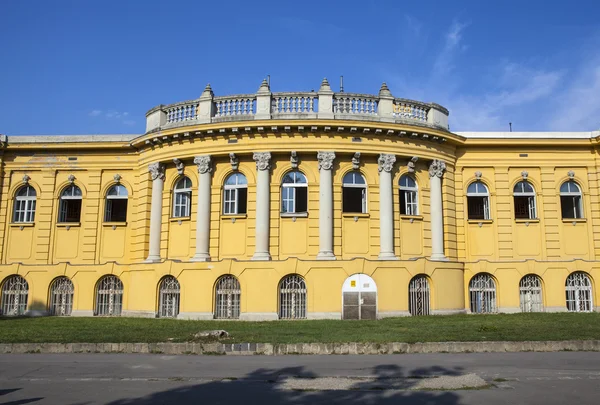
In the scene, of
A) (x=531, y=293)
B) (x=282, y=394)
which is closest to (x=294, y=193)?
(x=531, y=293)

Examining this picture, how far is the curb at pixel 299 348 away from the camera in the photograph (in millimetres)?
12836

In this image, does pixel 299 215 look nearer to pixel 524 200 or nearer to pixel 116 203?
pixel 116 203

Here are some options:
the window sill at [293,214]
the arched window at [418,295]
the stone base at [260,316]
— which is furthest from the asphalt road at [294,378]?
the window sill at [293,214]

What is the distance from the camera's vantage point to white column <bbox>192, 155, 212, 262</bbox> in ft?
76.6

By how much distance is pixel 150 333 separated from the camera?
15.9m

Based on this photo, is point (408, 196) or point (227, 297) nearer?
point (227, 297)

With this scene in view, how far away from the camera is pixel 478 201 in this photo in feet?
86.9

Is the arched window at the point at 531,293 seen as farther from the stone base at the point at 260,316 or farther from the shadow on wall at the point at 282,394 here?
the shadow on wall at the point at 282,394

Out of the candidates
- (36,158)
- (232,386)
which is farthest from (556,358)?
(36,158)

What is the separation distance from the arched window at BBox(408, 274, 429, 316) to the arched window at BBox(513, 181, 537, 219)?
6.92 m

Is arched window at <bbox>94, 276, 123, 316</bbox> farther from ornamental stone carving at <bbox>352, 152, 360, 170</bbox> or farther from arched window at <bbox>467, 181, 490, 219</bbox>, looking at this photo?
arched window at <bbox>467, 181, 490, 219</bbox>

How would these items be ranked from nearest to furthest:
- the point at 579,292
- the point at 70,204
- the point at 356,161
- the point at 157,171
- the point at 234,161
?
the point at 356,161, the point at 234,161, the point at 157,171, the point at 579,292, the point at 70,204

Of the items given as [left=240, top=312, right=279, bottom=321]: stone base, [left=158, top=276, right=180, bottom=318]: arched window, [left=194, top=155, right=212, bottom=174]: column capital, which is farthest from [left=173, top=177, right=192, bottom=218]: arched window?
[left=240, top=312, right=279, bottom=321]: stone base

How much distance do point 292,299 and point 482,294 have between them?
9.42m
